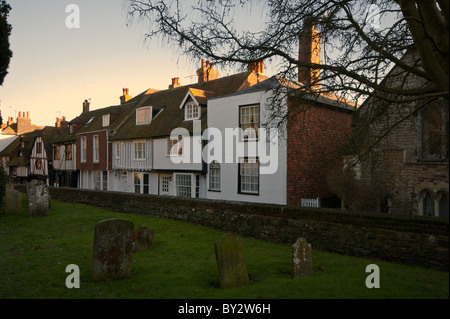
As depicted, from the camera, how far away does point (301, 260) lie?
741cm

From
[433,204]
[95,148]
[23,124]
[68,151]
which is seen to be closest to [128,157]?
[95,148]

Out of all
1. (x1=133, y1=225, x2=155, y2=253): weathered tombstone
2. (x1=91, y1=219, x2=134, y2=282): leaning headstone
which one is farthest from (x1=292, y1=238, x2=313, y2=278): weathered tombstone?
(x1=133, y1=225, x2=155, y2=253): weathered tombstone

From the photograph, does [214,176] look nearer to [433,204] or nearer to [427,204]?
[427,204]

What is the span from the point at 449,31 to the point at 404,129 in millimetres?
11320

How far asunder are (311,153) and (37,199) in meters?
14.8

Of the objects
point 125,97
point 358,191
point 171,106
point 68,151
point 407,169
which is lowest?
point 358,191

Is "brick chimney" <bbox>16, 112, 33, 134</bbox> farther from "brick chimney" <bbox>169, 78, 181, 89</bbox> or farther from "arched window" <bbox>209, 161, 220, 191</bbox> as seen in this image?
"arched window" <bbox>209, 161, 220, 191</bbox>

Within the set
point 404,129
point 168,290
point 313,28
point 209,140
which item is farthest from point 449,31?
point 209,140

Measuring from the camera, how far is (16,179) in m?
56.2

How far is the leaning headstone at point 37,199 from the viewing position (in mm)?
16984

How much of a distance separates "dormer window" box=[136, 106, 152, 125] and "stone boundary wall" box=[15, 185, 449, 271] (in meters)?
15.2
